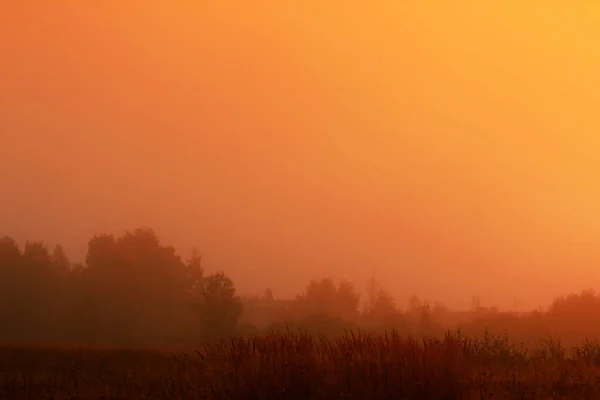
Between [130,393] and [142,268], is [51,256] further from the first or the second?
[130,393]

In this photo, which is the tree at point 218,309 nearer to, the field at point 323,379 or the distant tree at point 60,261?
the distant tree at point 60,261

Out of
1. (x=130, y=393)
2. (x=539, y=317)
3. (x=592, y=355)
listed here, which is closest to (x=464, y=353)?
(x=130, y=393)

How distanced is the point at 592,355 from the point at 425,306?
67.4 meters

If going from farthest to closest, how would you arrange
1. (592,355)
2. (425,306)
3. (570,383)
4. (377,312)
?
(377,312) < (425,306) < (592,355) < (570,383)

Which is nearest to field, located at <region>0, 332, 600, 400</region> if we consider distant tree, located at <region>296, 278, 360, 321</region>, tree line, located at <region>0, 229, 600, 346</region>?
tree line, located at <region>0, 229, 600, 346</region>

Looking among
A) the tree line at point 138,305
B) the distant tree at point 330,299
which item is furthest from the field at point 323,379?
the distant tree at point 330,299

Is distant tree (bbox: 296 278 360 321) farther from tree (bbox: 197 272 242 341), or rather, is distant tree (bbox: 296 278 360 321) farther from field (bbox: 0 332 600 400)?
field (bbox: 0 332 600 400)

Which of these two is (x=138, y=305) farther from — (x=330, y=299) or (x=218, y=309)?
(x=330, y=299)

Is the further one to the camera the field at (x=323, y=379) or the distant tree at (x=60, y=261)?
the distant tree at (x=60, y=261)

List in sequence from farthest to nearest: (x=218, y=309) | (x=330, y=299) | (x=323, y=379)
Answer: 1. (x=330, y=299)
2. (x=218, y=309)
3. (x=323, y=379)

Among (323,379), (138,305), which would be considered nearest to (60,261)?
(138,305)

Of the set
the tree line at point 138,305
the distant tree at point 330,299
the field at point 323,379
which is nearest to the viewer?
the field at point 323,379

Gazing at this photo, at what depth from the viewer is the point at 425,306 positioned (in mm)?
89312

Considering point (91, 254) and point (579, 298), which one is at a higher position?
point (91, 254)
